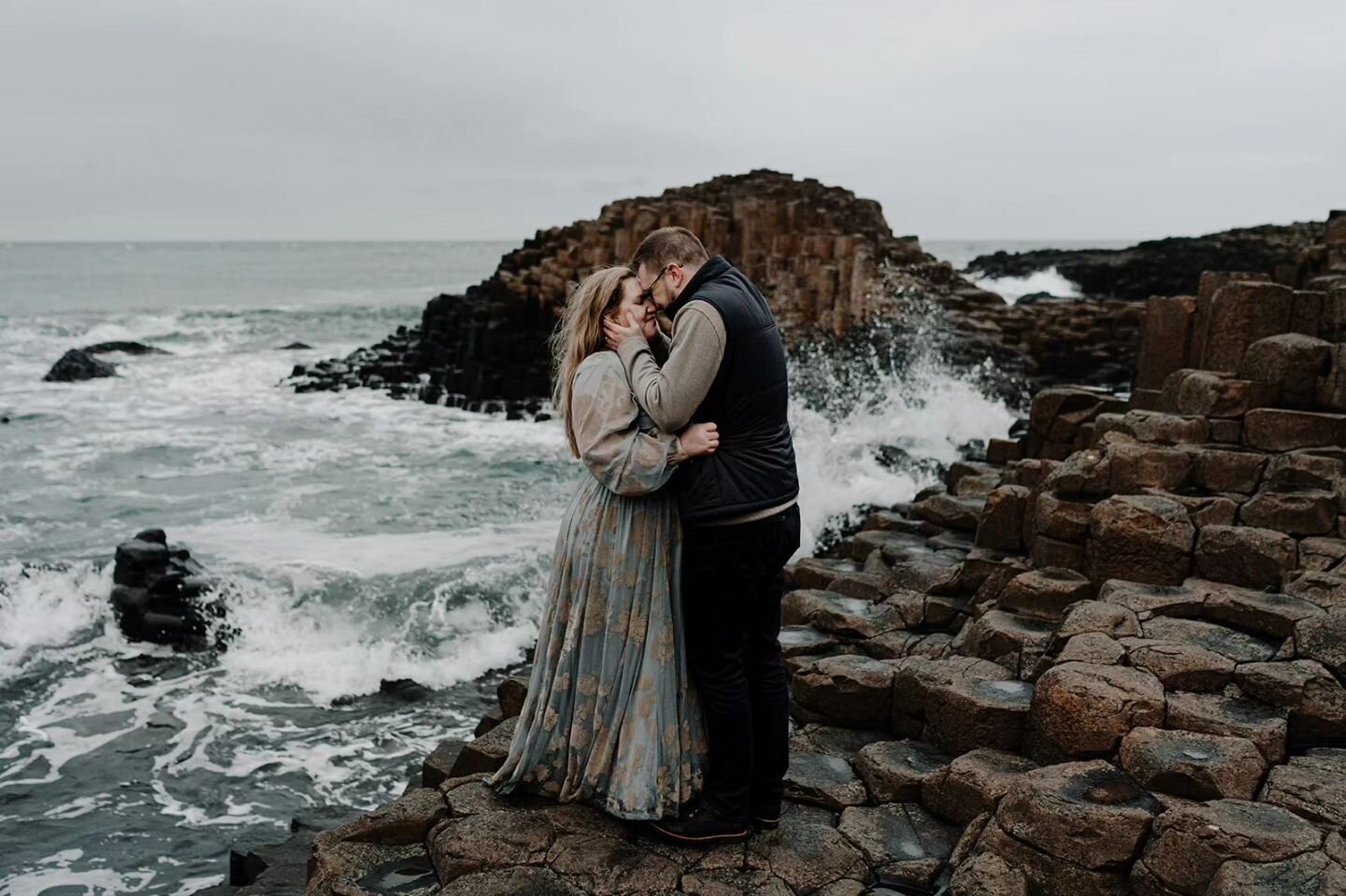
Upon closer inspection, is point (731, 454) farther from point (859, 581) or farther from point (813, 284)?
point (813, 284)

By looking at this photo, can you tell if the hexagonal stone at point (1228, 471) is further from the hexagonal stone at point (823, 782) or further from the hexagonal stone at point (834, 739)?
the hexagonal stone at point (823, 782)

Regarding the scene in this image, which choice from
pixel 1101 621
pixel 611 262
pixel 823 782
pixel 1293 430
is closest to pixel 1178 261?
pixel 611 262

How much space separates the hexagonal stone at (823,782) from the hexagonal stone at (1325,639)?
2.02 meters

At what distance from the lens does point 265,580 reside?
478 inches

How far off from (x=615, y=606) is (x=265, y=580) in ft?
30.6

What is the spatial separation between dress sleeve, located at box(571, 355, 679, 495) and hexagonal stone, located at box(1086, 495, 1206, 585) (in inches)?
140

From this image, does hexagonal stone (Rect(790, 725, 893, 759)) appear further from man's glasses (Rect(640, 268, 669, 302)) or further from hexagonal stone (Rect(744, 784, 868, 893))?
man's glasses (Rect(640, 268, 669, 302))

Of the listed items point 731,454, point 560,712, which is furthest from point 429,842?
point 731,454

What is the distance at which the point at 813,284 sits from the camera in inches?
952

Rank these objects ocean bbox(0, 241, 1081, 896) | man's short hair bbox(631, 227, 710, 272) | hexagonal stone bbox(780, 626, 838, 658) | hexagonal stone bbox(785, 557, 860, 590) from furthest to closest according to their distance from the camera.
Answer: hexagonal stone bbox(785, 557, 860, 590) < ocean bbox(0, 241, 1081, 896) < hexagonal stone bbox(780, 626, 838, 658) < man's short hair bbox(631, 227, 710, 272)

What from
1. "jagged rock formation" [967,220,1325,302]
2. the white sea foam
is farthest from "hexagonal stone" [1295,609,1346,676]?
the white sea foam

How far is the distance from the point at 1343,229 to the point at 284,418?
829 inches

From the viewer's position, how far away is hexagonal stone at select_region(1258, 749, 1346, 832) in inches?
144

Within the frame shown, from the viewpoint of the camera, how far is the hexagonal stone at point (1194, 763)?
3.86 meters
